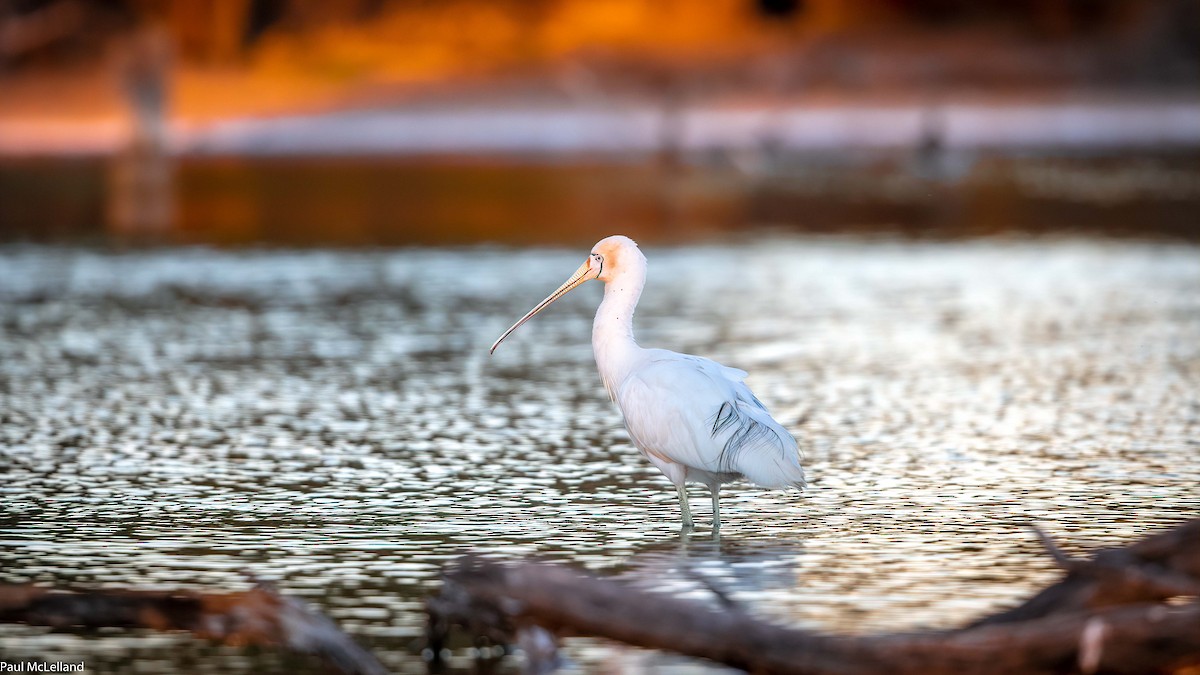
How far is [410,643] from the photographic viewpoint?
6695mm

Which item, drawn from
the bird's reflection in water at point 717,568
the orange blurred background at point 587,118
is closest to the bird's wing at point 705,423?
the bird's reflection in water at point 717,568

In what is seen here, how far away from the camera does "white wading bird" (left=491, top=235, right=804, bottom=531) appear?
25.5 feet

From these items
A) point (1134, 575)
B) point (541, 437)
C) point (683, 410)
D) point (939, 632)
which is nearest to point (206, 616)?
point (939, 632)

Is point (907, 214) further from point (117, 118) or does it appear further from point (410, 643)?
point (410, 643)

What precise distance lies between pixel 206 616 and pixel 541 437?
15.6ft

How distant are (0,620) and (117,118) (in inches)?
1214

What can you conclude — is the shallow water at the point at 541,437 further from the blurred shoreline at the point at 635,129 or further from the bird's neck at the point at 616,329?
the blurred shoreline at the point at 635,129

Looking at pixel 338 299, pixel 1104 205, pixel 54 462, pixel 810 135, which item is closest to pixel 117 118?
pixel 810 135

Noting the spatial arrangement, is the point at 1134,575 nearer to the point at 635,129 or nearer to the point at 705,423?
the point at 705,423

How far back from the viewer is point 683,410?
26.0ft

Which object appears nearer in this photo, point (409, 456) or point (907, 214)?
point (409, 456)

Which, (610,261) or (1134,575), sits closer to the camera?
(1134,575)

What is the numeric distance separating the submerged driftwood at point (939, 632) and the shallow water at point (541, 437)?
66cm

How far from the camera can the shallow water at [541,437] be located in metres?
7.55
